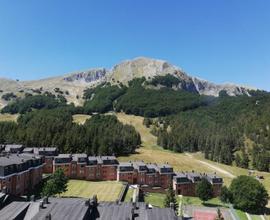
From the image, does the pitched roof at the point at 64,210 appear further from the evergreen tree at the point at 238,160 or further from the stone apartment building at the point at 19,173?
the evergreen tree at the point at 238,160

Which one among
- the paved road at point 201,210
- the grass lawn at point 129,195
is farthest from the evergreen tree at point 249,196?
the grass lawn at point 129,195

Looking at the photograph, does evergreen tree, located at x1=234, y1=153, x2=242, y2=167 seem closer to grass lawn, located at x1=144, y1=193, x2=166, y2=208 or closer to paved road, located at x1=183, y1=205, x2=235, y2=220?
paved road, located at x1=183, y1=205, x2=235, y2=220

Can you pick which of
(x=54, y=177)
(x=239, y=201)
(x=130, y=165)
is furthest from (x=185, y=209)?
(x=54, y=177)

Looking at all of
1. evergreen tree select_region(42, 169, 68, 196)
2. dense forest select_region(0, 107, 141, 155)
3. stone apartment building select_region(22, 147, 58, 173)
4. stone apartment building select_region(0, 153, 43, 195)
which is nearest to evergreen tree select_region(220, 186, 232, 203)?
evergreen tree select_region(42, 169, 68, 196)

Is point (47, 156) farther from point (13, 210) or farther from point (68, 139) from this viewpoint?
point (13, 210)

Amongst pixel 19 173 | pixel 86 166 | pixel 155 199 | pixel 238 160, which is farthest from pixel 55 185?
pixel 238 160

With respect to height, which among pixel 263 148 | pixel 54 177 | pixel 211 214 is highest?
pixel 263 148

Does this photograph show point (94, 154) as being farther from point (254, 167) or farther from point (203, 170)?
point (254, 167)
